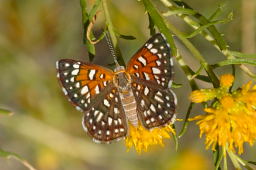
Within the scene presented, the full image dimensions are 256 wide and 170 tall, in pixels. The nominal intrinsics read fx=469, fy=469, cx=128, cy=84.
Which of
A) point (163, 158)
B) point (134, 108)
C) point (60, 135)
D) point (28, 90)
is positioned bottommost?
point (163, 158)

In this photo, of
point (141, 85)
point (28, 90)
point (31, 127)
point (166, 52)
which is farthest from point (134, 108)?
point (28, 90)

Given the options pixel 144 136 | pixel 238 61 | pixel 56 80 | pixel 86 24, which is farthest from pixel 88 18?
pixel 56 80

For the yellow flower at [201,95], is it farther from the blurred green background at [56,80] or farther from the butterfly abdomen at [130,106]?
the blurred green background at [56,80]

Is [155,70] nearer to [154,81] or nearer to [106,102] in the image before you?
[154,81]

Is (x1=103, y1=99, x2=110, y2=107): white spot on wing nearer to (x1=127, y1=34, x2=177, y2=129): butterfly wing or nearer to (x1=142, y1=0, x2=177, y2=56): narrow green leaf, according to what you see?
(x1=127, y1=34, x2=177, y2=129): butterfly wing

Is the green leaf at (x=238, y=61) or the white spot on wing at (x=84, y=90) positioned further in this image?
the white spot on wing at (x=84, y=90)

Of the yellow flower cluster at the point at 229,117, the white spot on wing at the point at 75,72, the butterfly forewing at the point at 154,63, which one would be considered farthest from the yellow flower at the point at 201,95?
the white spot on wing at the point at 75,72

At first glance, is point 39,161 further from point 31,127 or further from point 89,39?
point 89,39
